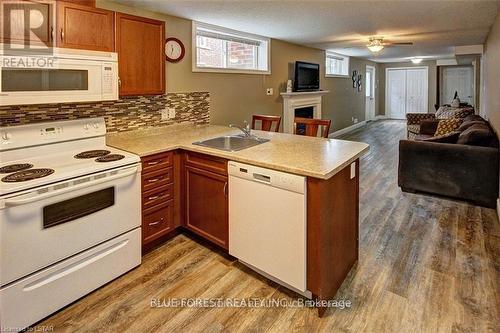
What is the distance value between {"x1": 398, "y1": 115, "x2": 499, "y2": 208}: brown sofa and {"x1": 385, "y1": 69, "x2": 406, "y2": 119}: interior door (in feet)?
28.9

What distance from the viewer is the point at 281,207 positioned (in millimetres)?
2066

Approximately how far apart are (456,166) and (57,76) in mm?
4009

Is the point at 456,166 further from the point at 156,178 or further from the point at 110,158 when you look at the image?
the point at 110,158

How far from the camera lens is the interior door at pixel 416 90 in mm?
11617

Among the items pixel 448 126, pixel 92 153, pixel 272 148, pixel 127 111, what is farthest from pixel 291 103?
pixel 92 153

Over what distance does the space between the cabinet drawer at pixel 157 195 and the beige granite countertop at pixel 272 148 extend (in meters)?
0.32

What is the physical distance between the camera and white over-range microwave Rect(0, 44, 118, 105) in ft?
6.45

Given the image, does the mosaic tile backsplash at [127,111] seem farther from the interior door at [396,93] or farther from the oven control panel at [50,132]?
the interior door at [396,93]

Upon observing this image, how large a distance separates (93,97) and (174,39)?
1.53 meters

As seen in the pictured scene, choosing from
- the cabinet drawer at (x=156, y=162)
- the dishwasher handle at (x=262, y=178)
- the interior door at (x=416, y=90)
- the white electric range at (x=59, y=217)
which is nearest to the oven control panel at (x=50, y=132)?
the white electric range at (x=59, y=217)

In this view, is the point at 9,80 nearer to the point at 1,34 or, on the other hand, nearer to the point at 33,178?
the point at 1,34

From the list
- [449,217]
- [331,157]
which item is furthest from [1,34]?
[449,217]

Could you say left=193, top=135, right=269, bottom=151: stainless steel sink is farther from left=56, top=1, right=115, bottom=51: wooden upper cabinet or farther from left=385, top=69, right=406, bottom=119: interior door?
left=385, top=69, right=406, bottom=119: interior door

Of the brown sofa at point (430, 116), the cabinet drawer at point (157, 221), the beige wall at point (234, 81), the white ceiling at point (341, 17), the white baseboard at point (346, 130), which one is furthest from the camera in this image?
the white baseboard at point (346, 130)
